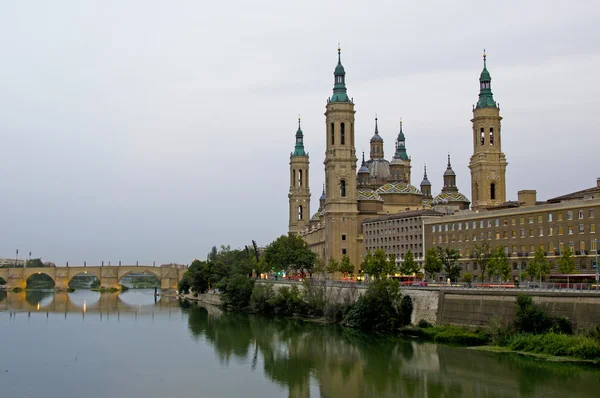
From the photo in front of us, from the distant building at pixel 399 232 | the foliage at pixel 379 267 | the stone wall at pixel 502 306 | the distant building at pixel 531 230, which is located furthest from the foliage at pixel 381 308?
the distant building at pixel 399 232

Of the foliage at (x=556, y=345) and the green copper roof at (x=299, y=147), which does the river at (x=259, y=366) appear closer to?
the foliage at (x=556, y=345)

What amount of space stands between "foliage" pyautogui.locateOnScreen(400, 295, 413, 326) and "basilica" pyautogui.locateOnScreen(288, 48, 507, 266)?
42.0 meters

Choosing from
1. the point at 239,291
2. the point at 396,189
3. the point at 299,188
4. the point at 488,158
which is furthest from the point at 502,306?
the point at 299,188

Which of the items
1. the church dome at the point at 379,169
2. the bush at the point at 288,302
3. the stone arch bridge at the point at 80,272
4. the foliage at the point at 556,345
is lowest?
the foliage at the point at 556,345

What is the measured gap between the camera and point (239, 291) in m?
97.2

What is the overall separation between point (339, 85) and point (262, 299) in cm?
4292

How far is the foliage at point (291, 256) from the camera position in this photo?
104000mm

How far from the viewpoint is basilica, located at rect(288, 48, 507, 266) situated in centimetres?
10312

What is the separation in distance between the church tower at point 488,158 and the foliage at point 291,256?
25621 mm

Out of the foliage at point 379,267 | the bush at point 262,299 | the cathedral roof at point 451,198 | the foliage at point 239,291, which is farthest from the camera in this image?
the cathedral roof at point 451,198

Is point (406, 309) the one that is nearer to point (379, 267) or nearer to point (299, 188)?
point (379, 267)

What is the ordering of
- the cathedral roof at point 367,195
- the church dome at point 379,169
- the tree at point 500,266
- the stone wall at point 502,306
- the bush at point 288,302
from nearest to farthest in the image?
the stone wall at point 502,306 → the tree at point 500,266 → the bush at point 288,302 → the cathedral roof at point 367,195 → the church dome at point 379,169

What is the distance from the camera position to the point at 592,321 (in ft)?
150

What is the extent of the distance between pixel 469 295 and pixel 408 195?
66143mm
